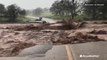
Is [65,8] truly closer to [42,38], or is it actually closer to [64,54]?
[42,38]

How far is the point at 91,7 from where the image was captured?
3603 centimetres

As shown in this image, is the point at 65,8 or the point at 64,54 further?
the point at 65,8

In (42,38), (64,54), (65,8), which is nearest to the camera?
(64,54)

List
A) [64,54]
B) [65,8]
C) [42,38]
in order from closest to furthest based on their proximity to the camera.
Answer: [64,54] → [42,38] → [65,8]

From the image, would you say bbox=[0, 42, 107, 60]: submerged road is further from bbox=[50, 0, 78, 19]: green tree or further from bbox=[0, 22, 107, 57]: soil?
bbox=[50, 0, 78, 19]: green tree

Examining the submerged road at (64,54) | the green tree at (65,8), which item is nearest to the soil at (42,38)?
the submerged road at (64,54)

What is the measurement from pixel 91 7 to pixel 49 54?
94.7ft

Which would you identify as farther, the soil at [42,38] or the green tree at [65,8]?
the green tree at [65,8]

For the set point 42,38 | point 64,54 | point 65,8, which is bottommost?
point 65,8

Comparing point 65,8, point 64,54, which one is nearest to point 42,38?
point 64,54

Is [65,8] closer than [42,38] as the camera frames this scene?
No

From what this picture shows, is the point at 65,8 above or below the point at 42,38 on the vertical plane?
below

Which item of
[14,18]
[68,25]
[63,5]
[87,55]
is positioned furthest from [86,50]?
[63,5]

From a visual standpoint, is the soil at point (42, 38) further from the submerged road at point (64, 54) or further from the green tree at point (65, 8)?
the green tree at point (65, 8)
